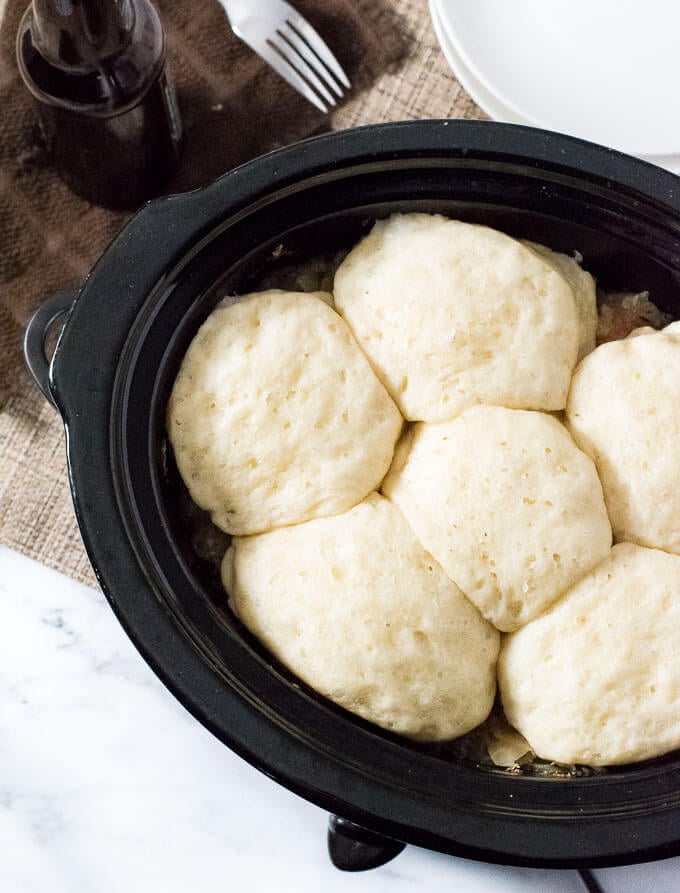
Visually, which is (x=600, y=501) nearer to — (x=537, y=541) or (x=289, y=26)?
(x=537, y=541)

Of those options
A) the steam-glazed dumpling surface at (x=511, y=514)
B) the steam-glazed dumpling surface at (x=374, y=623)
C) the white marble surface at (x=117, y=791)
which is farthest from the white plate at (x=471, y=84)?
the white marble surface at (x=117, y=791)

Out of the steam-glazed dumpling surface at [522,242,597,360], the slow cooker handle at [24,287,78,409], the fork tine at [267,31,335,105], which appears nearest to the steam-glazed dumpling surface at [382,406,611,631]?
the steam-glazed dumpling surface at [522,242,597,360]

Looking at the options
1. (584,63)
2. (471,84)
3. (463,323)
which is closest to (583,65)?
(584,63)

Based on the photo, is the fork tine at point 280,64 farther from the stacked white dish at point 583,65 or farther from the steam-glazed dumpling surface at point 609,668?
the steam-glazed dumpling surface at point 609,668

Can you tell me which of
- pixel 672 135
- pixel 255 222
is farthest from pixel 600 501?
pixel 672 135

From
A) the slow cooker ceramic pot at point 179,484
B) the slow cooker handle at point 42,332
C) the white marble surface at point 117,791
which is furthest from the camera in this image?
the white marble surface at point 117,791

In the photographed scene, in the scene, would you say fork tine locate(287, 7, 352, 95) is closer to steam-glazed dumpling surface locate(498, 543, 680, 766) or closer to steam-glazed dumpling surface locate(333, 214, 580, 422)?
steam-glazed dumpling surface locate(333, 214, 580, 422)
